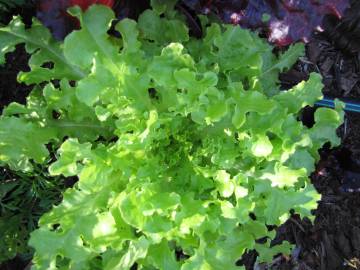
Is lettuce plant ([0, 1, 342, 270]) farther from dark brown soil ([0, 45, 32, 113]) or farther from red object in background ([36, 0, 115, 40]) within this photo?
dark brown soil ([0, 45, 32, 113])

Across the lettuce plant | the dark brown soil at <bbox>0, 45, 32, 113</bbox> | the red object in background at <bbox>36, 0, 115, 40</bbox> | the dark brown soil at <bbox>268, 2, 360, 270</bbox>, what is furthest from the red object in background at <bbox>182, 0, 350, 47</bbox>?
the dark brown soil at <bbox>0, 45, 32, 113</bbox>

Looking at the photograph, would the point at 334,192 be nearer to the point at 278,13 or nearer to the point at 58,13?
the point at 278,13

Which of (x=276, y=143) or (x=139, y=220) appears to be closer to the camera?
(x=139, y=220)

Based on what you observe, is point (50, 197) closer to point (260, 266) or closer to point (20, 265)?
point (20, 265)

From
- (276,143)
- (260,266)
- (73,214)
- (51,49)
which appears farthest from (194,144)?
(260,266)

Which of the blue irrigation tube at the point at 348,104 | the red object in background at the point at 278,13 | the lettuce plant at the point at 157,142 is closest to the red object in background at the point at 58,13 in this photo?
the lettuce plant at the point at 157,142

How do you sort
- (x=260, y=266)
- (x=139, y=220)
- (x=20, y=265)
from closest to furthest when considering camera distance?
(x=139, y=220)
(x=20, y=265)
(x=260, y=266)

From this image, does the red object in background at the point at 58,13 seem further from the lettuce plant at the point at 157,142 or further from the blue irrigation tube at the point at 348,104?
the blue irrigation tube at the point at 348,104
